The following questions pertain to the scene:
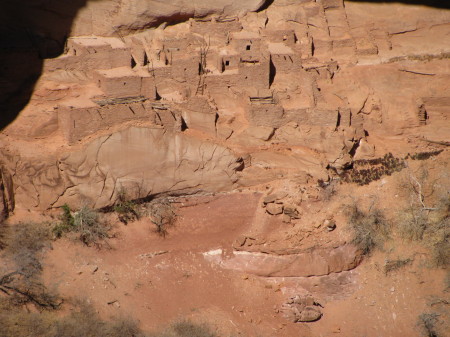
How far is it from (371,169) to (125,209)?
21.7 feet

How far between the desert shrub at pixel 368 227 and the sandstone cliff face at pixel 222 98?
1.53 metres

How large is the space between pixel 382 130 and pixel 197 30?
5858 millimetres

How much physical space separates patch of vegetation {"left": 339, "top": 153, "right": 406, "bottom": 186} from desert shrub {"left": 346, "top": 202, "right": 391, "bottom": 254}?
105 centimetres

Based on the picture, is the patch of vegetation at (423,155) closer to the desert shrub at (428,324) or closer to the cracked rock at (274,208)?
the cracked rock at (274,208)

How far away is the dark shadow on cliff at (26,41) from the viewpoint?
18.1 metres

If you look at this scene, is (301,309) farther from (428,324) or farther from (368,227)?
(428,324)

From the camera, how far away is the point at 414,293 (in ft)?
57.0

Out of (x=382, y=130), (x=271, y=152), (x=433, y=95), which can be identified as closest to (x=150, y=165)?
(x=271, y=152)

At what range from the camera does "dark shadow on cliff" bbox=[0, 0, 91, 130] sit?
1808cm

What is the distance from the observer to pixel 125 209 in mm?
17922

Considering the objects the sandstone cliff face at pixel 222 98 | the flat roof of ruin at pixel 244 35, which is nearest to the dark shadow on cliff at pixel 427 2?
the sandstone cliff face at pixel 222 98

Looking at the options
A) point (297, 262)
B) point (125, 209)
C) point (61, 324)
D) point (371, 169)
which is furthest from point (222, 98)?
point (61, 324)

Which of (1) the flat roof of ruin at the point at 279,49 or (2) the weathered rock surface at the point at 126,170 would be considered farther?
(1) the flat roof of ruin at the point at 279,49

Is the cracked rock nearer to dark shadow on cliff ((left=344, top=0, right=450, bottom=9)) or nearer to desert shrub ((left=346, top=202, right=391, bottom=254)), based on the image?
desert shrub ((left=346, top=202, right=391, bottom=254))
